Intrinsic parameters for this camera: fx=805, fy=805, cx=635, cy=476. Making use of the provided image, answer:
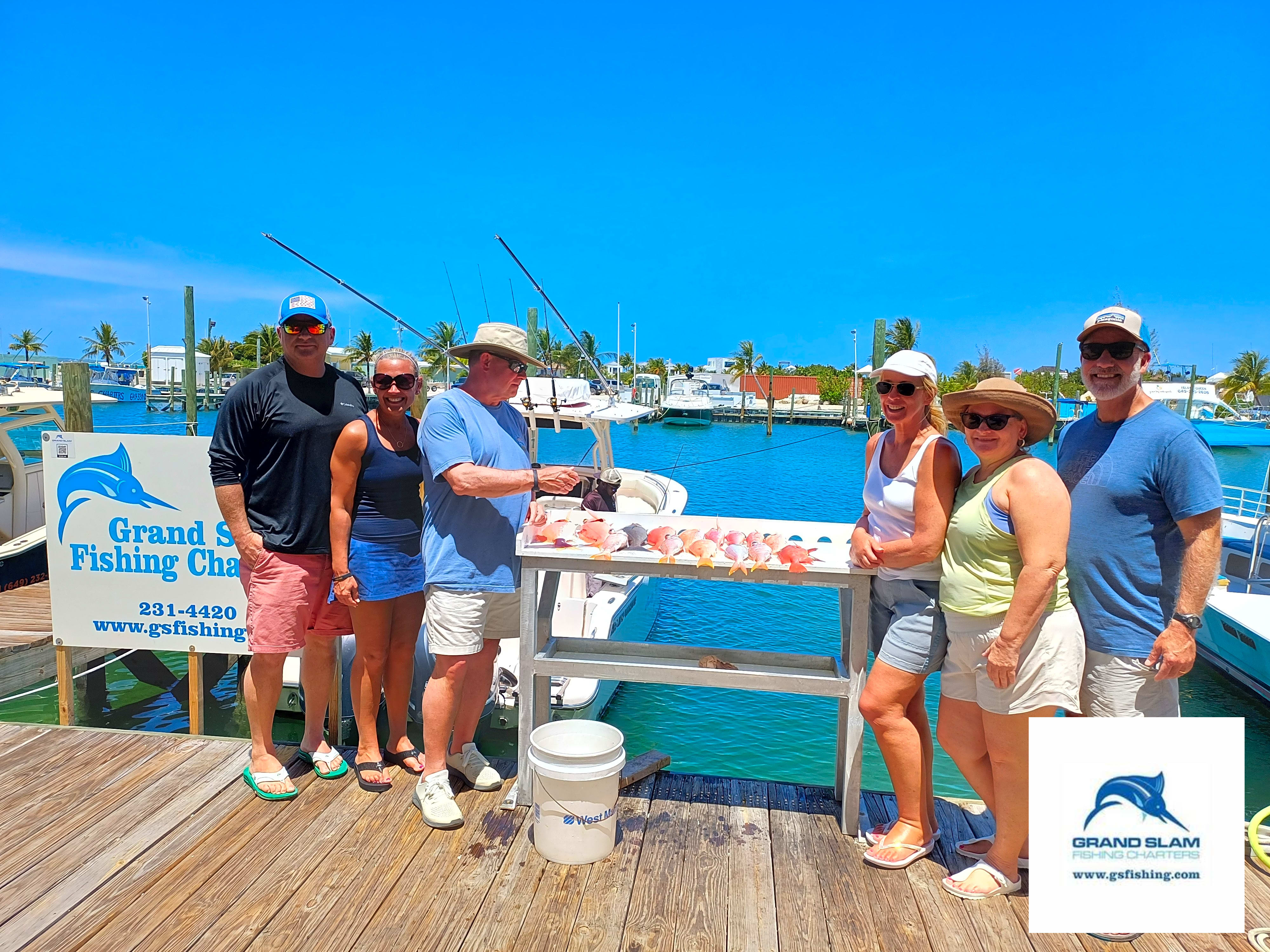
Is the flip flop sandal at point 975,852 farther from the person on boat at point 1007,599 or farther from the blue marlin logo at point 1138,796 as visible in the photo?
the blue marlin logo at point 1138,796

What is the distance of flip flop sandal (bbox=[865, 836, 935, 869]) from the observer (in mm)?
2705

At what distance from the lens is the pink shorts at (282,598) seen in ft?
10.1

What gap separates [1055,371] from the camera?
136ft

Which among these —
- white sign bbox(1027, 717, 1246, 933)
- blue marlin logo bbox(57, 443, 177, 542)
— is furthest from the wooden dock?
blue marlin logo bbox(57, 443, 177, 542)

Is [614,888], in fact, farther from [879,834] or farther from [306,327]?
[306,327]

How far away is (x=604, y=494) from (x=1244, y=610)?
22.6 feet

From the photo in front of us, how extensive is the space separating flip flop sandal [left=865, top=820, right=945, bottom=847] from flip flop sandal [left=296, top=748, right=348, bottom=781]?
81.8 inches

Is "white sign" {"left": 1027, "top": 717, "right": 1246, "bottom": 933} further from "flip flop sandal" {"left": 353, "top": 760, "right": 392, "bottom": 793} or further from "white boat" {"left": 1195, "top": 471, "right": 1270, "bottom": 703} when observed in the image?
"white boat" {"left": 1195, "top": 471, "right": 1270, "bottom": 703}

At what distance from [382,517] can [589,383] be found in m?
9.62

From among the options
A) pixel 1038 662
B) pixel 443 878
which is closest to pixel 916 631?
pixel 1038 662

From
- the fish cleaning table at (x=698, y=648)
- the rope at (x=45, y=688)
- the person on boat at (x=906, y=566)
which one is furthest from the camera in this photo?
the rope at (x=45, y=688)

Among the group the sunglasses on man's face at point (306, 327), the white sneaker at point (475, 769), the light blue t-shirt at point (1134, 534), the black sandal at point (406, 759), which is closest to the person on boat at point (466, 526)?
the white sneaker at point (475, 769)

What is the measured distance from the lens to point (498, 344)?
295 cm

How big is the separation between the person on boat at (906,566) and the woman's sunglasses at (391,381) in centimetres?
173
